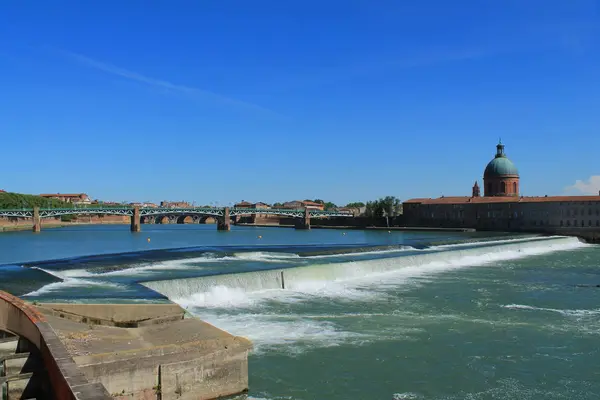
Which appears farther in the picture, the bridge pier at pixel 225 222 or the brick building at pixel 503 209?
the bridge pier at pixel 225 222

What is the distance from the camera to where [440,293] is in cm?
2511

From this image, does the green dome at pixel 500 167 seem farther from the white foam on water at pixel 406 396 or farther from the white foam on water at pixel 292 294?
the white foam on water at pixel 406 396

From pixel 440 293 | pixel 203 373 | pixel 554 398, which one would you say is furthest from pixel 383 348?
pixel 440 293

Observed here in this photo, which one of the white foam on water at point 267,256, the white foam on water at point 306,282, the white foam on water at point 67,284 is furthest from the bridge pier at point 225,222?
the white foam on water at point 67,284

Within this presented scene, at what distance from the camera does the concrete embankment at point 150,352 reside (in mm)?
10031

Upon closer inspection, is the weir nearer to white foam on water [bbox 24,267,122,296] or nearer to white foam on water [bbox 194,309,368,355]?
white foam on water [bbox 24,267,122,296]

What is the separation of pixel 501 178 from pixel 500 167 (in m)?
2.27

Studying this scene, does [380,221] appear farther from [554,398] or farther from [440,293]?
[554,398]

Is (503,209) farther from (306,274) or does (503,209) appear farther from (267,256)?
(306,274)

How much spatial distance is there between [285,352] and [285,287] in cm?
1078

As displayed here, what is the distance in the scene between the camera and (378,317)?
19359 mm

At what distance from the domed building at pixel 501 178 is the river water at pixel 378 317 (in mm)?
80147

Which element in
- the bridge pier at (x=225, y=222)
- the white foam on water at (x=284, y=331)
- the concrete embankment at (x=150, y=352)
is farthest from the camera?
the bridge pier at (x=225, y=222)

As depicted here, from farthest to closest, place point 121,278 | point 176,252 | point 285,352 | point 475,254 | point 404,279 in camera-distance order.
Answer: point 475,254, point 176,252, point 404,279, point 121,278, point 285,352
